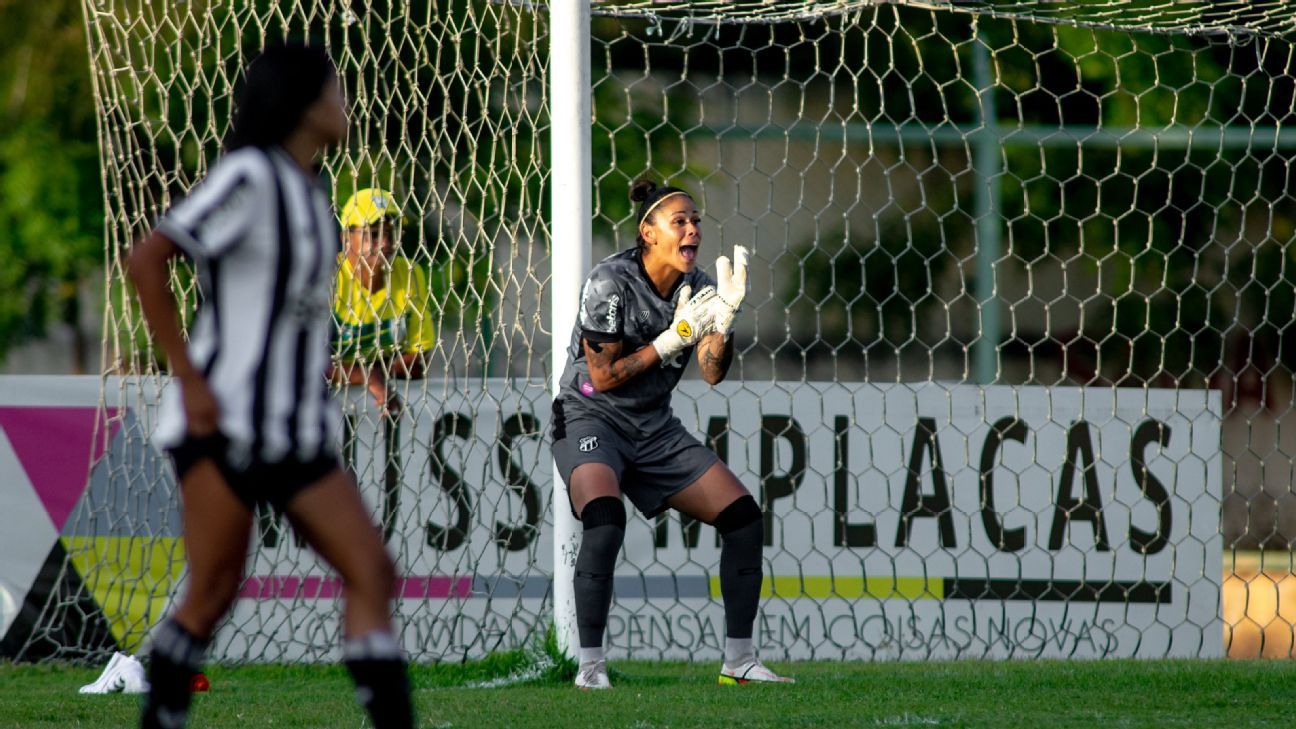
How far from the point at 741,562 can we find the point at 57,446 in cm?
317

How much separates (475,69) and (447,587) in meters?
2.14

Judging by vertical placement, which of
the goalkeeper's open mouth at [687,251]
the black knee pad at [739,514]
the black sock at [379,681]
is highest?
the goalkeeper's open mouth at [687,251]

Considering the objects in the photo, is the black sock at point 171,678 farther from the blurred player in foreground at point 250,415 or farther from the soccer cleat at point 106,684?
the soccer cleat at point 106,684

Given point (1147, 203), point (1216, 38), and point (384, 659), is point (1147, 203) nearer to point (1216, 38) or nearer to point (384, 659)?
point (1216, 38)

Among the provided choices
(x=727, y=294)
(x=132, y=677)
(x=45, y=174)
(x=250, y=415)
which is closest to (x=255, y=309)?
(x=250, y=415)

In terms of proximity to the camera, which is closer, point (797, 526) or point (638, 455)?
point (638, 455)

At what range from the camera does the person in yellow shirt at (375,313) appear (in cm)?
652

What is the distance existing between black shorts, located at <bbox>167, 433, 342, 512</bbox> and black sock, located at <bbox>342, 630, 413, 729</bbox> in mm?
296

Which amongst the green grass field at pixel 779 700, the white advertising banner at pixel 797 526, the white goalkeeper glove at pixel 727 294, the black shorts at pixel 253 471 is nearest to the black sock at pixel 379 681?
the black shorts at pixel 253 471

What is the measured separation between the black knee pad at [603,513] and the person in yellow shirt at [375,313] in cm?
169

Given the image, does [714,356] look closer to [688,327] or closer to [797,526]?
[688,327]

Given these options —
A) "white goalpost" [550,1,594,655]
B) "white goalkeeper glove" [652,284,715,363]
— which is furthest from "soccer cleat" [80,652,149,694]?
"white goalkeeper glove" [652,284,715,363]

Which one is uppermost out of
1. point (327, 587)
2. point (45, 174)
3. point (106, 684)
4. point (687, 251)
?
point (45, 174)

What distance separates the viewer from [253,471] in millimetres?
2855
